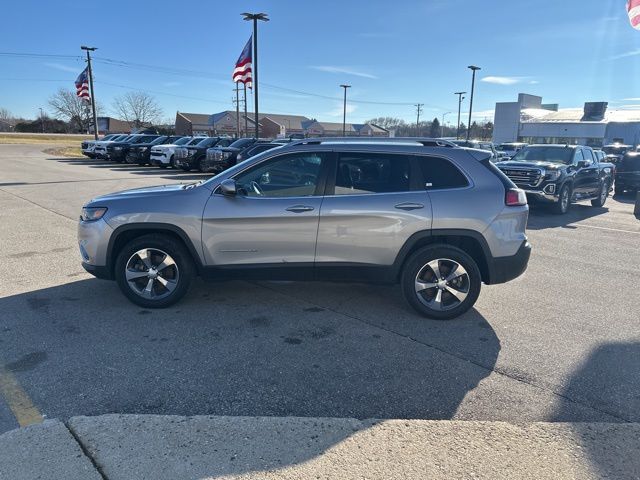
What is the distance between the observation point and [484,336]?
14.5 ft

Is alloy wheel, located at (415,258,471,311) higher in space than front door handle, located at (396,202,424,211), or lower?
lower

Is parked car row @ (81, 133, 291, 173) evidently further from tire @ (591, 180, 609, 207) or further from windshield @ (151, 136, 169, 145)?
A: tire @ (591, 180, 609, 207)

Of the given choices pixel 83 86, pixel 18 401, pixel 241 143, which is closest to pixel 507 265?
pixel 18 401

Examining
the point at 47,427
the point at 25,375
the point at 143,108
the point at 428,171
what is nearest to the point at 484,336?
the point at 428,171

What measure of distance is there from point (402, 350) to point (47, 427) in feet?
8.73

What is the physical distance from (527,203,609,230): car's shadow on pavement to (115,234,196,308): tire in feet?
26.1

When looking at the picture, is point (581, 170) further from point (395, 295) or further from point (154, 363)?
point (154, 363)

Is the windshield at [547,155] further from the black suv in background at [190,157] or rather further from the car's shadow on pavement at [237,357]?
the black suv in background at [190,157]

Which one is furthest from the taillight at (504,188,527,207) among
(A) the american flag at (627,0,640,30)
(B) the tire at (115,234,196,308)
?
(A) the american flag at (627,0,640,30)

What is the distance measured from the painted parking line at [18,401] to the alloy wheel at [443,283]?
3331 millimetres

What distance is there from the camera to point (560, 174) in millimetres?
12211

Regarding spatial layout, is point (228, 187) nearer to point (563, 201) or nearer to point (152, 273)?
point (152, 273)

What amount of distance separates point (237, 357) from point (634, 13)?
517 inches

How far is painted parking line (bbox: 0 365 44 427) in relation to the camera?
9.79ft
